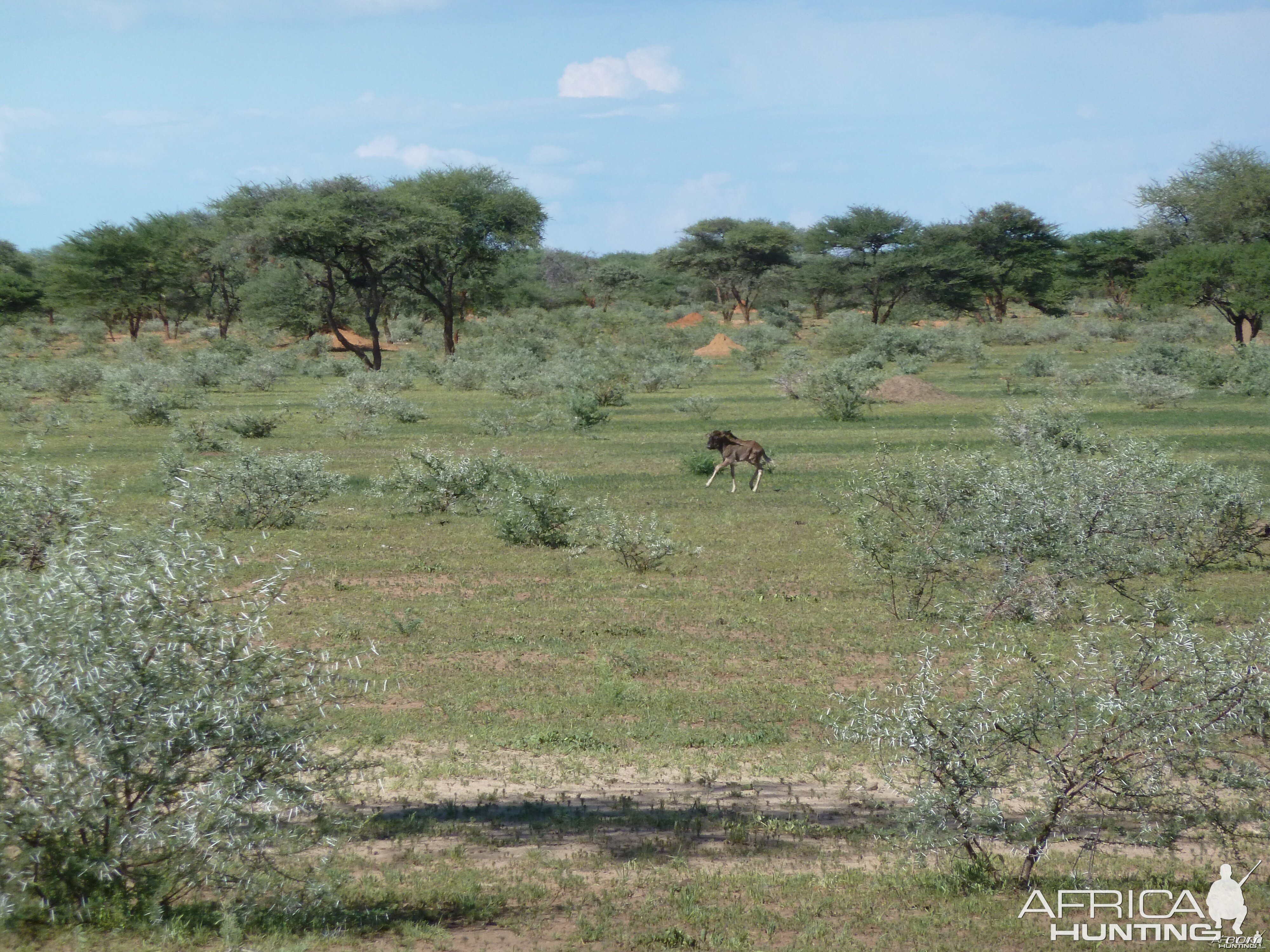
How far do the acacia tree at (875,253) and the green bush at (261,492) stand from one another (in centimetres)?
5224

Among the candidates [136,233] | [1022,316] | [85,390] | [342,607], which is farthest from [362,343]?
[342,607]

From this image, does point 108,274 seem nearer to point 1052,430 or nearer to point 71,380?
point 71,380

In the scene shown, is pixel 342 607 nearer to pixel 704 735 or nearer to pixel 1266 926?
pixel 704 735

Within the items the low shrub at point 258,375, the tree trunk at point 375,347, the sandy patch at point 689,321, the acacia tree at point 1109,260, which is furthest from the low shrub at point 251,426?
the acacia tree at point 1109,260

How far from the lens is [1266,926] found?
5648mm

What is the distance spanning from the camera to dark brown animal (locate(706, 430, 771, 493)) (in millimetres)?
20156

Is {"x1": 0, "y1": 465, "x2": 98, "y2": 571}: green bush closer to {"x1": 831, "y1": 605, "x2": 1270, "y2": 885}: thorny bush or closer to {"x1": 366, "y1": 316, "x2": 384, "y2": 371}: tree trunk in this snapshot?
{"x1": 831, "y1": 605, "x2": 1270, "y2": 885}: thorny bush

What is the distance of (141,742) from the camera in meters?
5.01

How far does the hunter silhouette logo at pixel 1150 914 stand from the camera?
5633 mm

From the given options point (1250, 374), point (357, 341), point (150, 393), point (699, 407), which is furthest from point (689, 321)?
point (150, 393)

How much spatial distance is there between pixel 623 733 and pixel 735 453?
11762 mm

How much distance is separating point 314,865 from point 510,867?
104 centimetres

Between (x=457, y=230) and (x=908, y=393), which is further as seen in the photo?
(x=457, y=230)

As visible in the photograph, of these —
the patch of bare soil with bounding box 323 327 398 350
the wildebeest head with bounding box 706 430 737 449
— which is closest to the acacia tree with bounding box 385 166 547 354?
the patch of bare soil with bounding box 323 327 398 350
